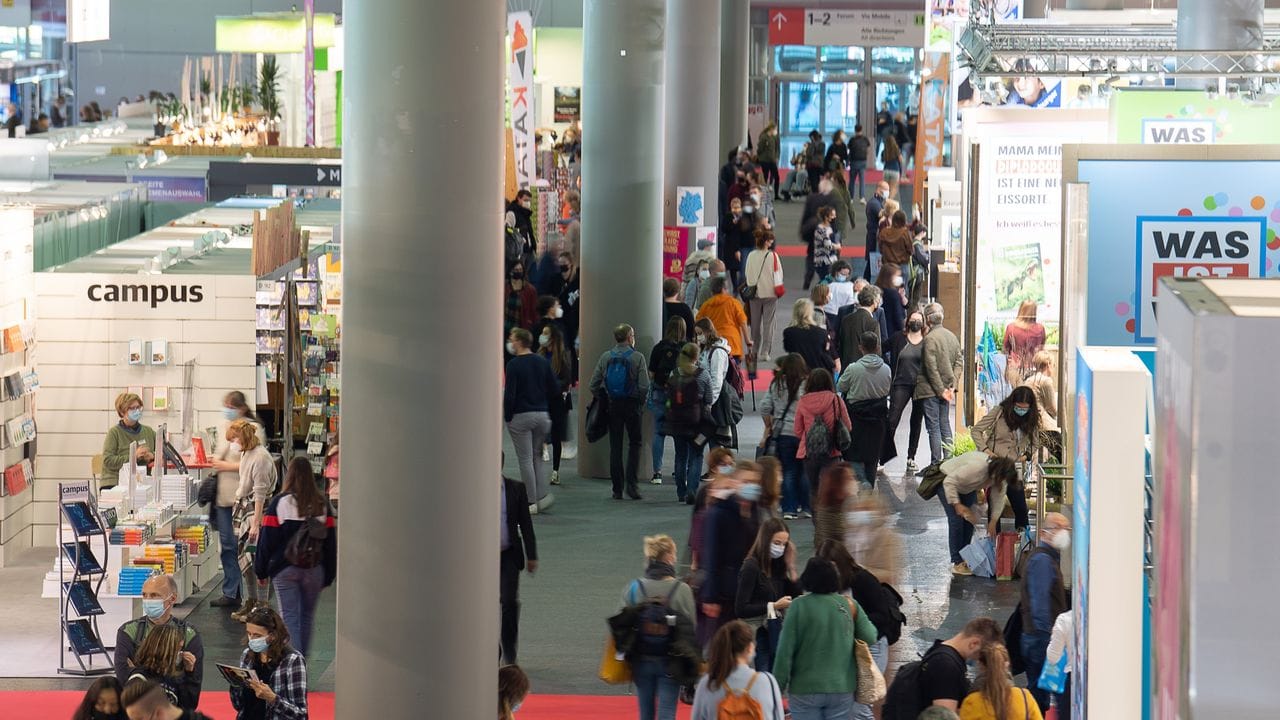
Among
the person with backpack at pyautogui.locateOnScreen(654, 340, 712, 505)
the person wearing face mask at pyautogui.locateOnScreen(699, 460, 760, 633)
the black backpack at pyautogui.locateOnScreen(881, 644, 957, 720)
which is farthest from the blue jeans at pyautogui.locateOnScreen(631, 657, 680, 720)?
the person with backpack at pyautogui.locateOnScreen(654, 340, 712, 505)

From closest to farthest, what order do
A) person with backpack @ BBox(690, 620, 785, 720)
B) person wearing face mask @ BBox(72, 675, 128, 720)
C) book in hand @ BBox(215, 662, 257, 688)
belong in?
person wearing face mask @ BBox(72, 675, 128, 720) → person with backpack @ BBox(690, 620, 785, 720) → book in hand @ BBox(215, 662, 257, 688)

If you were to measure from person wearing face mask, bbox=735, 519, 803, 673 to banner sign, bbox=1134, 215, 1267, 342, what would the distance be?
215 cm

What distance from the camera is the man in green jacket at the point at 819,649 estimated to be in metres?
7.75

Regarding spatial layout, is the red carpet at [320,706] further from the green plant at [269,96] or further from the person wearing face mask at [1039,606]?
the green plant at [269,96]

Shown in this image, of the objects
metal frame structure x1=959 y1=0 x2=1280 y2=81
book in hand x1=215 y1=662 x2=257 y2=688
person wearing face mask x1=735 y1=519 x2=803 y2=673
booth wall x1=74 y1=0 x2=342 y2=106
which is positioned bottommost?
book in hand x1=215 y1=662 x2=257 y2=688

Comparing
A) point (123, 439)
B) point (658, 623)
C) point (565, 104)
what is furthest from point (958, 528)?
point (565, 104)

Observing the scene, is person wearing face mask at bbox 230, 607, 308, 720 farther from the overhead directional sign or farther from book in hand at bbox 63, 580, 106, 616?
the overhead directional sign

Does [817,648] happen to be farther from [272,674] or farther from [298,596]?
[298,596]

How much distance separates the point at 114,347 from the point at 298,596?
4.09 metres

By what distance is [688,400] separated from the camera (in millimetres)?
13406

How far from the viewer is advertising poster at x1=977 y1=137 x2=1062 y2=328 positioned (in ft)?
44.1

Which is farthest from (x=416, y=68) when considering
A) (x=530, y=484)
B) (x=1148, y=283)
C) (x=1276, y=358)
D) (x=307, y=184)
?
(x=307, y=184)

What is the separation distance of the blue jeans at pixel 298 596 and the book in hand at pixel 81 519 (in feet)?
4.64

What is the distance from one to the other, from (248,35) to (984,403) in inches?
684
